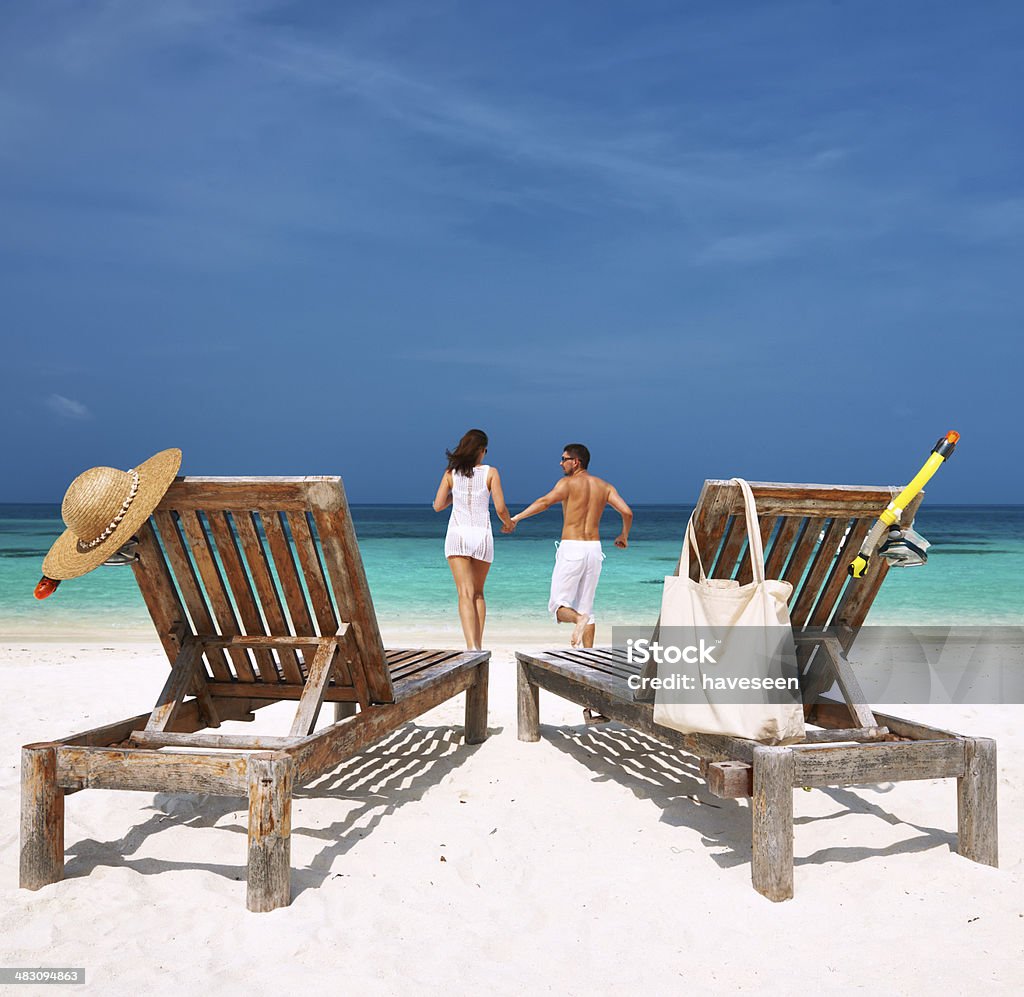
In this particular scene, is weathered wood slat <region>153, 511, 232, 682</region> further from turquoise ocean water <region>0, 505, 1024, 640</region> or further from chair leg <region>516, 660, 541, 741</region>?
turquoise ocean water <region>0, 505, 1024, 640</region>

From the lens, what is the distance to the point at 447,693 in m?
4.53

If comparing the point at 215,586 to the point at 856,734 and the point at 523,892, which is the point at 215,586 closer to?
the point at 523,892

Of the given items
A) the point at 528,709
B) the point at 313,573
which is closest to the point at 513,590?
the point at 528,709

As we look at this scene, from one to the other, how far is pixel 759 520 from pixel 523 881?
5.00 ft

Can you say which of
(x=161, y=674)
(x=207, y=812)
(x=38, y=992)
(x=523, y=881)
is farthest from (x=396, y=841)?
(x=161, y=674)

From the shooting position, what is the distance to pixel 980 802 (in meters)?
3.24

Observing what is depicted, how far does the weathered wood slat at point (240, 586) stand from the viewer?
3.40 m

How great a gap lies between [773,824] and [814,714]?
122 centimetres

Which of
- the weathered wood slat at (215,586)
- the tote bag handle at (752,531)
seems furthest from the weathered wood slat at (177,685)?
the tote bag handle at (752,531)

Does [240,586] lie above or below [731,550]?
below

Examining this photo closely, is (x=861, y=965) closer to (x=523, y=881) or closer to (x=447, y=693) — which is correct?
(x=523, y=881)

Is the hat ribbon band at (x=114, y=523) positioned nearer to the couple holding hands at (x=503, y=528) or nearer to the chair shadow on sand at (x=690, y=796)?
the chair shadow on sand at (x=690, y=796)

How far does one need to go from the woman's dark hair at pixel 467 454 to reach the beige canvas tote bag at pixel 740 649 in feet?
12.1

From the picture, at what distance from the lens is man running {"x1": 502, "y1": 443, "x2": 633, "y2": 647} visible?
23.1 feet
